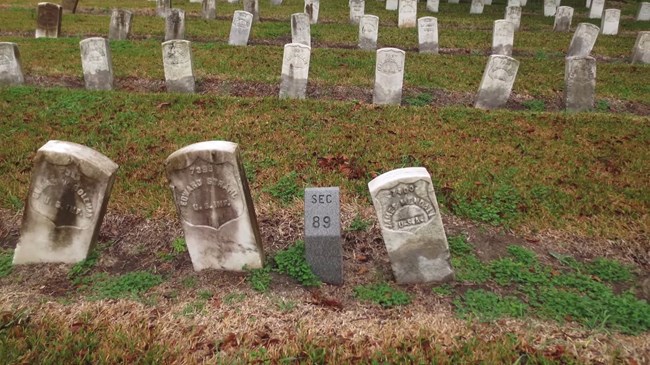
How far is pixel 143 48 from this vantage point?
11680 millimetres

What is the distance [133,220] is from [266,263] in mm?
1678

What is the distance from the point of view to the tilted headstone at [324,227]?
4.02 m

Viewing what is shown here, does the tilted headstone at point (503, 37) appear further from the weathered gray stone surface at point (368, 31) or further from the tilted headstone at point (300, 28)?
the tilted headstone at point (300, 28)

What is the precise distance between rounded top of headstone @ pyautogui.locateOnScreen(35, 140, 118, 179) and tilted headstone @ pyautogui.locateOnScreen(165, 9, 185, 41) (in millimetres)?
9977

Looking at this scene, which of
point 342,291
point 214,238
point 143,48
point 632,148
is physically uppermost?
point 143,48

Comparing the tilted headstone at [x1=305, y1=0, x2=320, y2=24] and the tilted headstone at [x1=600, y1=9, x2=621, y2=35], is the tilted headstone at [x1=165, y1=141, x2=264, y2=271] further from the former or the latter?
the tilted headstone at [x1=600, y1=9, x2=621, y2=35]

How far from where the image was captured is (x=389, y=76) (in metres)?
8.74

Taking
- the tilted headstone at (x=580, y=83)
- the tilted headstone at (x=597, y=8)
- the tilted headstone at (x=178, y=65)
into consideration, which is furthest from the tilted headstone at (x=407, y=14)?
the tilted headstone at (x=178, y=65)

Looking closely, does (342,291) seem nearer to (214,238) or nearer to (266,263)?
(266,263)

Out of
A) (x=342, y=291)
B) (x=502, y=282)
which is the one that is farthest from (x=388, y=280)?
(x=502, y=282)

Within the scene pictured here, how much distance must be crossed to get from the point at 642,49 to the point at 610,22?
188 inches

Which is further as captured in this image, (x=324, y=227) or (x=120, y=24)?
(x=120, y=24)

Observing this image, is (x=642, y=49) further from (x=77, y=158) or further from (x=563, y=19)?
(x=77, y=158)

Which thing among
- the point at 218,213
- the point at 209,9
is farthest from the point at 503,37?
the point at 218,213
